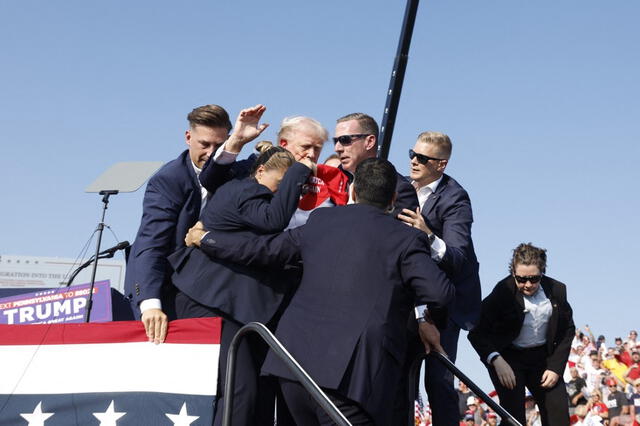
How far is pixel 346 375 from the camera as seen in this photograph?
149 inches

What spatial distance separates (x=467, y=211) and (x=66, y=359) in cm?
259

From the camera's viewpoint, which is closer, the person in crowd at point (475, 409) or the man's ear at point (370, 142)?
the man's ear at point (370, 142)

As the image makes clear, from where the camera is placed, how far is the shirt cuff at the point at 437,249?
480cm

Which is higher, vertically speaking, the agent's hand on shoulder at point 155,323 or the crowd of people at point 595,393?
the agent's hand on shoulder at point 155,323

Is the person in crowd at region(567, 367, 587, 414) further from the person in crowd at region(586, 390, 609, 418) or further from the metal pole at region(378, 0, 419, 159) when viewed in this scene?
the metal pole at region(378, 0, 419, 159)

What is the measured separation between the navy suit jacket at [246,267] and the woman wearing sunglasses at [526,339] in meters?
2.46

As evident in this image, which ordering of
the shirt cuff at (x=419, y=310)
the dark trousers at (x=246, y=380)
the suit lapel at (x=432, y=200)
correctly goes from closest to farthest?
1. the dark trousers at (x=246, y=380)
2. the shirt cuff at (x=419, y=310)
3. the suit lapel at (x=432, y=200)

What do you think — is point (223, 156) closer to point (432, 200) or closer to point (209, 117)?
point (209, 117)

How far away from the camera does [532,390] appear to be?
6.55 meters

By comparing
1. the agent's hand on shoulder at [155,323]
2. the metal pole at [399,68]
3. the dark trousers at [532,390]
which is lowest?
the dark trousers at [532,390]

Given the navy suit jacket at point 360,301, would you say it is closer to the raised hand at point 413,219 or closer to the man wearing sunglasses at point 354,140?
the raised hand at point 413,219

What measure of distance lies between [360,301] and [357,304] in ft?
0.06

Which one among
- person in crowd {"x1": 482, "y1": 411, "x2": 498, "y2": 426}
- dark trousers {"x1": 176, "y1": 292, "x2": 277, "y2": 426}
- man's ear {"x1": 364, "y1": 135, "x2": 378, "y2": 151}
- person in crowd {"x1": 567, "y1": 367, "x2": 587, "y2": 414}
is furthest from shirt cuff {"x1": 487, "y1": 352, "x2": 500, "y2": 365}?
person in crowd {"x1": 567, "y1": 367, "x2": 587, "y2": 414}

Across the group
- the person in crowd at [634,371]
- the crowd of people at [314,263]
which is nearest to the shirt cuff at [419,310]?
the crowd of people at [314,263]
